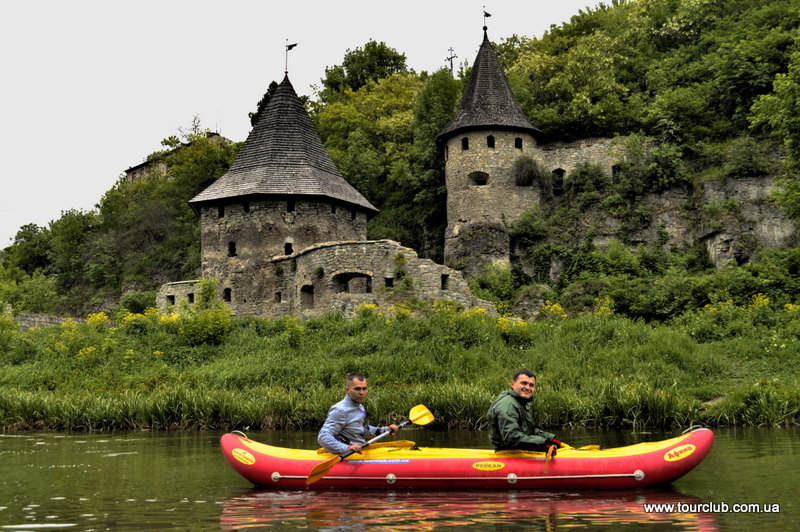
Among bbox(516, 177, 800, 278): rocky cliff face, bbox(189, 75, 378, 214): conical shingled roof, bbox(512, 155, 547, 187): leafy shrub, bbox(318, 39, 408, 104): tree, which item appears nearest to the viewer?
bbox(516, 177, 800, 278): rocky cliff face

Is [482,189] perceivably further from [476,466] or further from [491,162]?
[476,466]

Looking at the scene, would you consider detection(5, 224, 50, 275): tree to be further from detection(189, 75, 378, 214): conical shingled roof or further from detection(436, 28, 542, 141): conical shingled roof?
detection(436, 28, 542, 141): conical shingled roof

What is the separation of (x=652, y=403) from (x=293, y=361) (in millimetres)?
10170

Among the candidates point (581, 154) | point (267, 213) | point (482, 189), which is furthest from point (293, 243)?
point (581, 154)

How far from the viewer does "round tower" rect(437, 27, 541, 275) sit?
116 feet

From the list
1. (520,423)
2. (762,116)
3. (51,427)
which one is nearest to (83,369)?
(51,427)

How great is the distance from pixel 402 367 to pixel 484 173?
669 inches

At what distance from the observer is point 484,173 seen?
36188 mm

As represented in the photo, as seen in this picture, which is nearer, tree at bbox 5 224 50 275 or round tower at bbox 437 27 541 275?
round tower at bbox 437 27 541 275

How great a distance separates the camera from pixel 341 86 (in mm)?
54781

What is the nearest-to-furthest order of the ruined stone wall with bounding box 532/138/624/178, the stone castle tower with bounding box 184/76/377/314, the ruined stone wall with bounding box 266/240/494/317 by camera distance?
1. the ruined stone wall with bounding box 266/240/494/317
2. the stone castle tower with bounding box 184/76/377/314
3. the ruined stone wall with bounding box 532/138/624/178

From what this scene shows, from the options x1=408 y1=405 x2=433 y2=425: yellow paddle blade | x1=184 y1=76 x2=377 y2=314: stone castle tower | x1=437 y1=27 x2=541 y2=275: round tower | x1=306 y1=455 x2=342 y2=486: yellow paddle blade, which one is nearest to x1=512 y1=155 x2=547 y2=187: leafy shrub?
x1=437 y1=27 x2=541 y2=275: round tower

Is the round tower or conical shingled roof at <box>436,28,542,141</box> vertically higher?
conical shingled roof at <box>436,28,542,141</box>

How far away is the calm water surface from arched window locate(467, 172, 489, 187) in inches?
960
